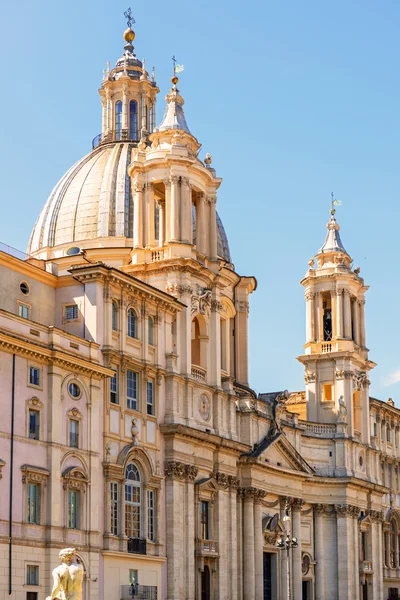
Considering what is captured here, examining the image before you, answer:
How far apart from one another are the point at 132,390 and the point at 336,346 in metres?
33.8

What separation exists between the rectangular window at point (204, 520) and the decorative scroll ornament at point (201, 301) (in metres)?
11.4

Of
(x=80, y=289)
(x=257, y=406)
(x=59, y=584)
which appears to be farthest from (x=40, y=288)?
(x=59, y=584)

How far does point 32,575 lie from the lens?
183 feet

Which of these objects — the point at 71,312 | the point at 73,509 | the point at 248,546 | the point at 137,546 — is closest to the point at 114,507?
the point at 137,546

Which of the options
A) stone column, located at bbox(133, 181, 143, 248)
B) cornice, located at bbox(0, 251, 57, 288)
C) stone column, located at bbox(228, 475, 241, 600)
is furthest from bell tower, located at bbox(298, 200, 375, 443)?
cornice, located at bbox(0, 251, 57, 288)

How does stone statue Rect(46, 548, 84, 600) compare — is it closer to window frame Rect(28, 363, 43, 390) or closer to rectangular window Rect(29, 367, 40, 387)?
window frame Rect(28, 363, 43, 390)

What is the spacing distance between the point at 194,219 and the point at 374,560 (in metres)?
32.3

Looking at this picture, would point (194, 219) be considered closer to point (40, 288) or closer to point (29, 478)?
point (40, 288)

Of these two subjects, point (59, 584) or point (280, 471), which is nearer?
point (59, 584)

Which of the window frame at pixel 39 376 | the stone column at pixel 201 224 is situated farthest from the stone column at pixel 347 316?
the window frame at pixel 39 376

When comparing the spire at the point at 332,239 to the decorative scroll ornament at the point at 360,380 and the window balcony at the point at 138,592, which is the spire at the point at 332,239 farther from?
the window balcony at the point at 138,592

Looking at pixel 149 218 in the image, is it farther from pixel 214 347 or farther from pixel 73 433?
pixel 73 433

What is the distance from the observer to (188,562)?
2699 inches

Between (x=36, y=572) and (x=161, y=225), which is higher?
(x=161, y=225)
